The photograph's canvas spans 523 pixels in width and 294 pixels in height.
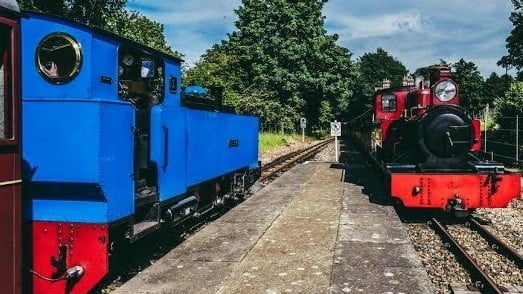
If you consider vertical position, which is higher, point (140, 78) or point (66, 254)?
point (140, 78)

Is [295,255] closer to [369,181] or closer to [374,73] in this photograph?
[369,181]

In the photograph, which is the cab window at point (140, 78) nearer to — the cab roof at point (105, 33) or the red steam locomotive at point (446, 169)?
the cab roof at point (105, 33)

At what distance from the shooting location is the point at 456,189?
888 cm

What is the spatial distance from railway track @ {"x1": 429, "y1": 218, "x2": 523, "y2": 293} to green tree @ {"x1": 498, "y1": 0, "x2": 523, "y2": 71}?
44743mm

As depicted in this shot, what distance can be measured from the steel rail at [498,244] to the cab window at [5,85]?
6055 mm

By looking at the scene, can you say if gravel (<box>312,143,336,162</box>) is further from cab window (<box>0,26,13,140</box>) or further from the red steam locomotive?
cab window (<box>0,26,13,140</box>)

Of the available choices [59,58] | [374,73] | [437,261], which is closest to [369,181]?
[437,261]

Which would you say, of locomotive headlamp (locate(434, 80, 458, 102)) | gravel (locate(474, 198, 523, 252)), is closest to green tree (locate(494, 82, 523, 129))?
gravel (locate(474, 198, 523, 252))

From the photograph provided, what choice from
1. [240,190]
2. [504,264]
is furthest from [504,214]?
[240,190]

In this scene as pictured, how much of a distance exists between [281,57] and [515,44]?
88.2 ft

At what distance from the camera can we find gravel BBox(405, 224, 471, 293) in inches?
223

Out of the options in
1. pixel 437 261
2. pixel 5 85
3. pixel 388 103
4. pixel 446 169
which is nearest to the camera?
pixel 5 85

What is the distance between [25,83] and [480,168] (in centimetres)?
778

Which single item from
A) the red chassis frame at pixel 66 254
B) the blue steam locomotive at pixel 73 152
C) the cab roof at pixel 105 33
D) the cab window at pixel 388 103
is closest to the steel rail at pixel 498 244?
the blue steam locomotive at pixel 73 152
